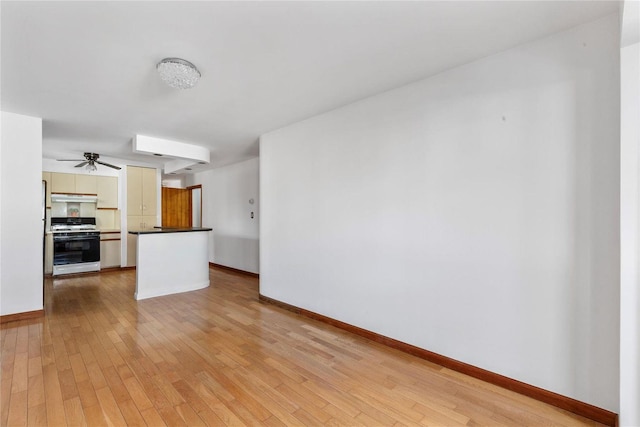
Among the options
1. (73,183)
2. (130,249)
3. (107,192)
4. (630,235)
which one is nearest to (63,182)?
(73,183)

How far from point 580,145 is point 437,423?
1968mm

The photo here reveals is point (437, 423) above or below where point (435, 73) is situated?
below

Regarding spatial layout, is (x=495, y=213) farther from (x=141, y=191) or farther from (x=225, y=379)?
(x=141, y=191)

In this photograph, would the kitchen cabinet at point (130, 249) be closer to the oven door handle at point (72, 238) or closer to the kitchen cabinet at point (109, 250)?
the kitchen cabinet at point (109, 250)

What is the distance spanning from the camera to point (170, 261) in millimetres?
4613

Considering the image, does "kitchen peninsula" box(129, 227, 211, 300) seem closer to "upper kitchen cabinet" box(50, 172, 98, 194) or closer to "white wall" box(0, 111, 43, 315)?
"white wall" box(0, 111, 43, 315)

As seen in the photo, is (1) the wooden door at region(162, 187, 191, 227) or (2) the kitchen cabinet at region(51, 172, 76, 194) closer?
(2) the kitchen cabinet at region(51, 172, 76, 194)

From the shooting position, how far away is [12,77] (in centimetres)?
249

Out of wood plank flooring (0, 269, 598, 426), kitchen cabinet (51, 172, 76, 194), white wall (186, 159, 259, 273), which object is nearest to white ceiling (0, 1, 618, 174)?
wood plank flooring (0, 269, 598, 426)

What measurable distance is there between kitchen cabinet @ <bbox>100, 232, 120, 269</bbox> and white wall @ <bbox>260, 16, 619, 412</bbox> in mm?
5468

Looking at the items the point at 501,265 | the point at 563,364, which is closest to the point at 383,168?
the point at 501,265

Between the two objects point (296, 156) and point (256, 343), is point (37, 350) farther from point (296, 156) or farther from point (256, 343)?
point (296, 156)

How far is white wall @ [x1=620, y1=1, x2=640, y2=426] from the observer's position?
1560mm

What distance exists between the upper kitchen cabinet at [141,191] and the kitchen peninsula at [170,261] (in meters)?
2.37
